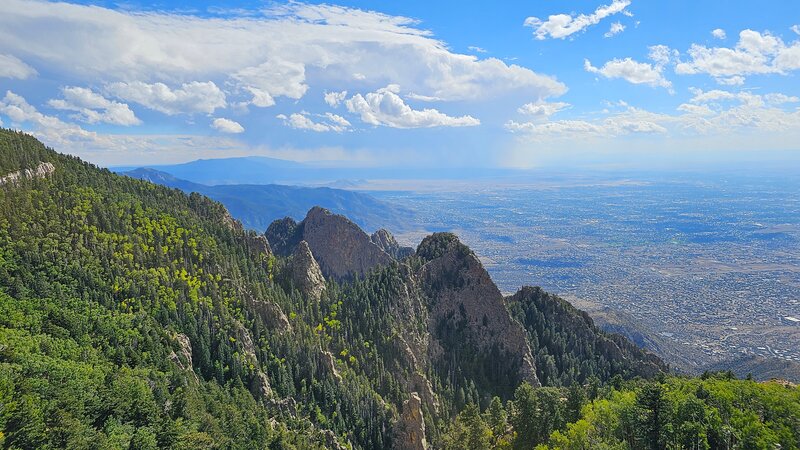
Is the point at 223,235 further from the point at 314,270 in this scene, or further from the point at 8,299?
the point at 8,299

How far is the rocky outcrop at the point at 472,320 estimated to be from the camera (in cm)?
13762

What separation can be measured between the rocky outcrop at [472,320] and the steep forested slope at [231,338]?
43 cm

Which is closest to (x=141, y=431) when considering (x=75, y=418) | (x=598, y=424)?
(x=75, y=418)

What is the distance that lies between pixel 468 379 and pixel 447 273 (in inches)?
1413

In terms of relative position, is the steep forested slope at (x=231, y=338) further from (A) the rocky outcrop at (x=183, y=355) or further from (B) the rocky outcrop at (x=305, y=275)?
(B) the rocky outcrop at (x=305, y=275)

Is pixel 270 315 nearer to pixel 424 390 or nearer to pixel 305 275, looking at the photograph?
pixel 305 275

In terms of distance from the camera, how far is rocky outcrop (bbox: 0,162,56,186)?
115 metres

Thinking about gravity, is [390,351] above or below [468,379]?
above

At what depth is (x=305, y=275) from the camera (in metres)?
148

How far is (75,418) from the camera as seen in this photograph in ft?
211

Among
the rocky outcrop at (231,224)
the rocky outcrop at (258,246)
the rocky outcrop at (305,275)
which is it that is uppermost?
the rocky outcrop at (231,224)

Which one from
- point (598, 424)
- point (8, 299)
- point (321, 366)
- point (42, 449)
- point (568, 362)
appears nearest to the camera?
point (42, 449)

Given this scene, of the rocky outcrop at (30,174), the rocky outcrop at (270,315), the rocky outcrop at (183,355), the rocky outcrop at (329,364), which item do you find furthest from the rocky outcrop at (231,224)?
the rocky outcrop at (183,355)

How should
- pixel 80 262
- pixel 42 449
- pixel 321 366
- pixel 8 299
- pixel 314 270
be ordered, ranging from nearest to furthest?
1. pixel 42 449
2. pixel 8 299
3. pixel 80 262
4. pixel 321 366
5. pixel 314 270
